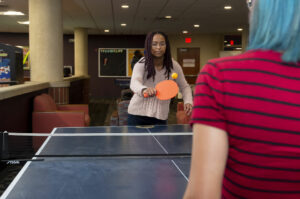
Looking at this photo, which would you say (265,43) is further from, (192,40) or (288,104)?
(192,40)

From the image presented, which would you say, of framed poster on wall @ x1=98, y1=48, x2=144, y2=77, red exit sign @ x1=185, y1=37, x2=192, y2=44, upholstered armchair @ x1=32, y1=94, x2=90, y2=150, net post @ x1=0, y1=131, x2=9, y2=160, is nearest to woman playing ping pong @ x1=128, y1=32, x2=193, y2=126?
net post @ x1=0, y1=131, x2=9, y2=160

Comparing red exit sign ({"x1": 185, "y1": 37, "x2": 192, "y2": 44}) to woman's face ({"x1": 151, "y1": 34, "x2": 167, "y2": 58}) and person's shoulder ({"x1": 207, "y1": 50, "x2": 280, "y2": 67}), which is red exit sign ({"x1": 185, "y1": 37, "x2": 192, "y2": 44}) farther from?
person's shoulder ({"x1": 207, "y1": 50, "x2": 280, "y2": 67})

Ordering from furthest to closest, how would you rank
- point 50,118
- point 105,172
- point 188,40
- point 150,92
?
point 188,40
point 50,118
point 150,92
point 105,172

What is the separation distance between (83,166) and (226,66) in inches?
58.6

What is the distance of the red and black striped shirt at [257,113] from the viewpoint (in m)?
0.68

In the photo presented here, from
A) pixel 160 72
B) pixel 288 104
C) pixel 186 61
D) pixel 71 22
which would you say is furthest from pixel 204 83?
pixel 186 61

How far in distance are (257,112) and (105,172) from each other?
52.9 inches

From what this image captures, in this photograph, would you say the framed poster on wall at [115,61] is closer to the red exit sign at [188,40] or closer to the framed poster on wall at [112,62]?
the framed poster on wall at [112,62]

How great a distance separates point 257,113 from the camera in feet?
2.23

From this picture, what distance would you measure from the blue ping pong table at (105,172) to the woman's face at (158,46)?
0.71m

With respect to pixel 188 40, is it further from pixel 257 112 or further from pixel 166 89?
pixel 257 112

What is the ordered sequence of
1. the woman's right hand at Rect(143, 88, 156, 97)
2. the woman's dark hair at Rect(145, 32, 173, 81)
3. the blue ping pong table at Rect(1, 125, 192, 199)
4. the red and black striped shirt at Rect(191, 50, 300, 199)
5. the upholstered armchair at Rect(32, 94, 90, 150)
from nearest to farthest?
the red and black striped shirt at Rect(191, 50, 300, 199)
the blue ping pong table at Rect(1, 125, 192, 199)
the woman's right hand at Rect(143, 88, 156, 97)
the woman's dark hair at Rect(145, 32, 173, 81)
the upholstered armchair at Rect(32, 94, 90, 150)

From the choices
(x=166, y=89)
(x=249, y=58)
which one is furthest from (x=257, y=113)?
(x=166, y=89)

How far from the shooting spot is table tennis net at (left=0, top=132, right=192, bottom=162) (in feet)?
7.31
